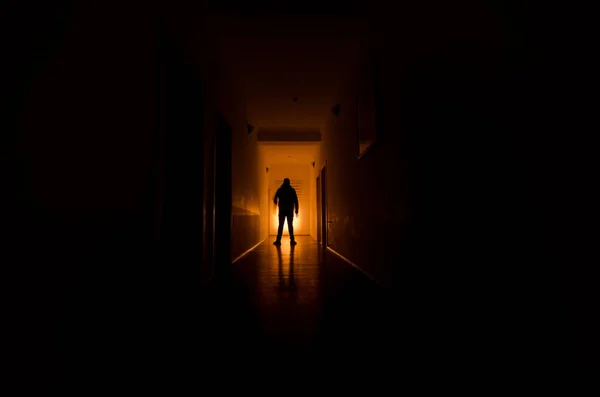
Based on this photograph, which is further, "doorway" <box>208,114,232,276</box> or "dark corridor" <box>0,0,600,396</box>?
"doorway" <box>208,114,232,276</box>

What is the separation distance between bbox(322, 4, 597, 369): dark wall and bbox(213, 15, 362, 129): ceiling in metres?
1.06

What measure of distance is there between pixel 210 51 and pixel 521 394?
309cm

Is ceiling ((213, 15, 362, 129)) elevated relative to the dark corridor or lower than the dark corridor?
elevated

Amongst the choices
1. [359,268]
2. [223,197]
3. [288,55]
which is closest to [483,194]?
[359,268]

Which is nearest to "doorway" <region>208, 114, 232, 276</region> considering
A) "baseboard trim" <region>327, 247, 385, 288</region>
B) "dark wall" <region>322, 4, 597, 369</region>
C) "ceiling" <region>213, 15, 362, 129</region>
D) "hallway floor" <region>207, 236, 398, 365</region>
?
"hallway floor" <region>207, 236, 398, 365</region>

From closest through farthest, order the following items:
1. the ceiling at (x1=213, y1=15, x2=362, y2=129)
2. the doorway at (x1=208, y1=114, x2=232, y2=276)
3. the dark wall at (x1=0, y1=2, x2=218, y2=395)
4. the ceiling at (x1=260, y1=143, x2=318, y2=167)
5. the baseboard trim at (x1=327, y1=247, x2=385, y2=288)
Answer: the dark wall at (x1=0, y1=2, x2=218, y2=395), the baseboard trim at (x1=327, y1=247, x2=385, y2=288), the ceiling at (x1=213, y1=15, x2=362, y2=129), the doorway at (x1=208, y1=114, x2=232, y2=276), the ceiling at (x1=260, y1=143, x2=318, y2=167)

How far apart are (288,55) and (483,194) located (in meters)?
2.88

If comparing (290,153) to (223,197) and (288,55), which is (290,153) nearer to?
(288,55)

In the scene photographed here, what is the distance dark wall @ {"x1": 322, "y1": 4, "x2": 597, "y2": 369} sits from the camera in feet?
2.81

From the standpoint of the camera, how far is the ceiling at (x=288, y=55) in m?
2.79

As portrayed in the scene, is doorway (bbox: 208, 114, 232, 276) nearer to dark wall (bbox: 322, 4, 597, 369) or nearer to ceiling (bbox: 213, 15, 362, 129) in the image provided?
ceiling (bbox: 213, 15, 362, 129)

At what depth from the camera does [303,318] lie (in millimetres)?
1493

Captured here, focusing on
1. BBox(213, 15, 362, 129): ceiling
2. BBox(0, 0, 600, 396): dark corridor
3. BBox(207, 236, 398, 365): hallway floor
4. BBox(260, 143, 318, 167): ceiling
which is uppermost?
BBox(213, 15, 362, 129): ceiling

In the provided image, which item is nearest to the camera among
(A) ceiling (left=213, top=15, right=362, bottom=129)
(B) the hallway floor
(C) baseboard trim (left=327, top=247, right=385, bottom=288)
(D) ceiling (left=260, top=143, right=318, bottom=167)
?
(B) the hallway floor
